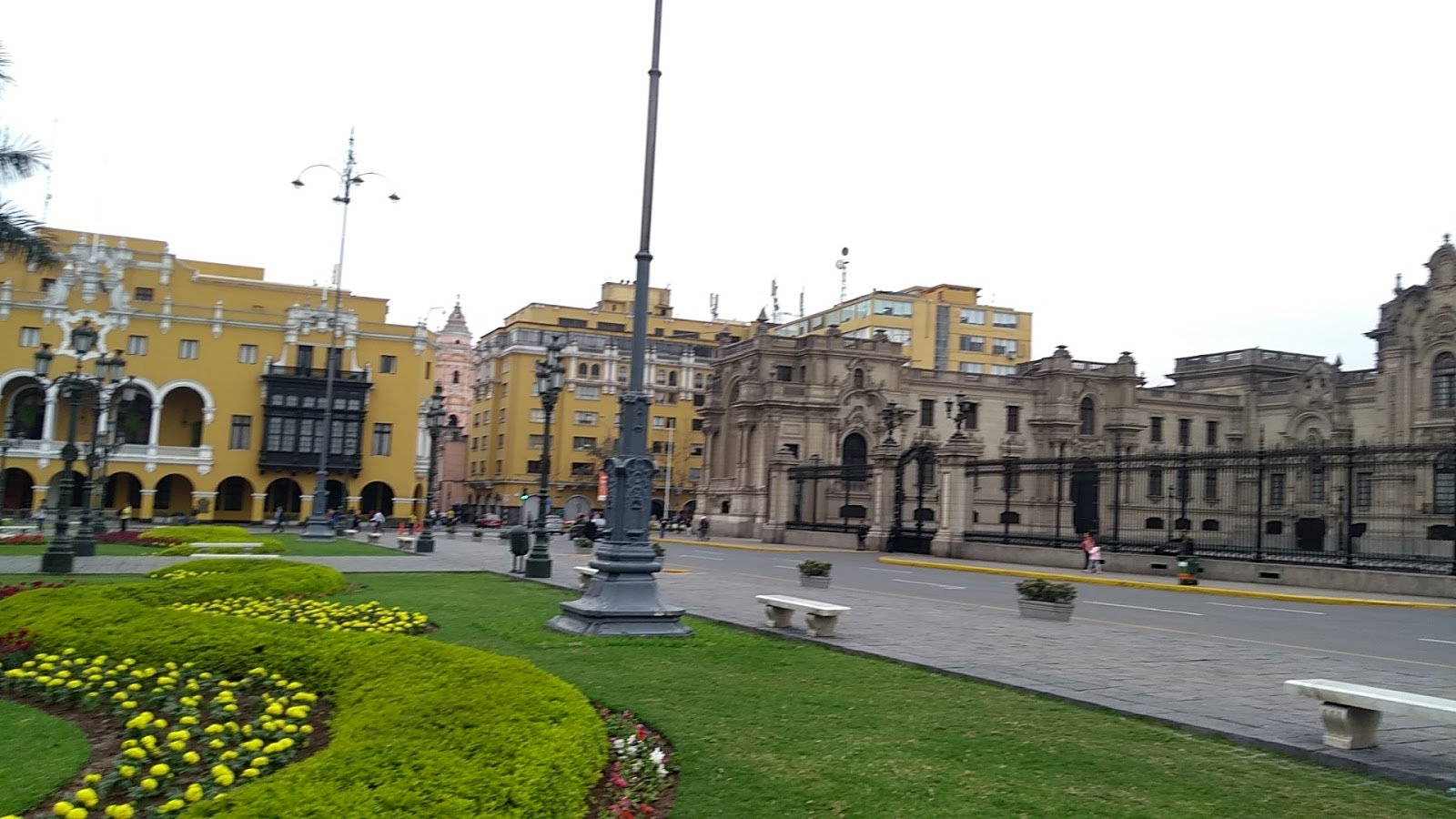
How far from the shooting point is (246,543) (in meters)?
27.3

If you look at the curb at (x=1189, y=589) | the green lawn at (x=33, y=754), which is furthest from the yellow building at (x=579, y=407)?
the green lawn at (x=33, y=754)

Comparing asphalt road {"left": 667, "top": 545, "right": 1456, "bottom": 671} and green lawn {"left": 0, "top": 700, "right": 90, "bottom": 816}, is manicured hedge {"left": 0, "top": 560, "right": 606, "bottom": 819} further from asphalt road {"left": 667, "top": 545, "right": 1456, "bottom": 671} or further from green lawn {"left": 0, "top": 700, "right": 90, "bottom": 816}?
asphalt road {"left": 667, "top": 545, "right": 1456, "bottom": 671}

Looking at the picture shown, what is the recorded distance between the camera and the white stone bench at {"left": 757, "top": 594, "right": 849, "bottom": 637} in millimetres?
13281

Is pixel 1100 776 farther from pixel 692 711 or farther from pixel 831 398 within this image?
pixel 831 398

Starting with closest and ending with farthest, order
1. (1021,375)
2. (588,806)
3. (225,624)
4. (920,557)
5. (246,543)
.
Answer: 1. (588,806)
2. (225,624)
3. (246,543)
4. (920,557)
5. (1021,375)

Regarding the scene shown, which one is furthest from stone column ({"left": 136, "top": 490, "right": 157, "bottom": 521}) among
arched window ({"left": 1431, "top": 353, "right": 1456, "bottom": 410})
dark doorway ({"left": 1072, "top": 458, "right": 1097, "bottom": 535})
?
arched window ({"left": 1431, "top": 353, "right": 1456, "bottom": 410})

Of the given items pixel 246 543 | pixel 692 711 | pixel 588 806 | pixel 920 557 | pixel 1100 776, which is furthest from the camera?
pixel 920 557

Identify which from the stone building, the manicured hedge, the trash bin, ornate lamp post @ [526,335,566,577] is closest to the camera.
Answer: the manicured hedge

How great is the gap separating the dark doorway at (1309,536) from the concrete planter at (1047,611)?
15.5m

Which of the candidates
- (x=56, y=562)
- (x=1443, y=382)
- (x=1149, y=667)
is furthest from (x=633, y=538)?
(x=1443, y=382)

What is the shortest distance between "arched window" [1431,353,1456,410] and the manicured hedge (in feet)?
170

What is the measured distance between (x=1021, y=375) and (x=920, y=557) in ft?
109

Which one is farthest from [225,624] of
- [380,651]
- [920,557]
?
[920,557]

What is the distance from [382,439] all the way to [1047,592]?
56176 millimetres
